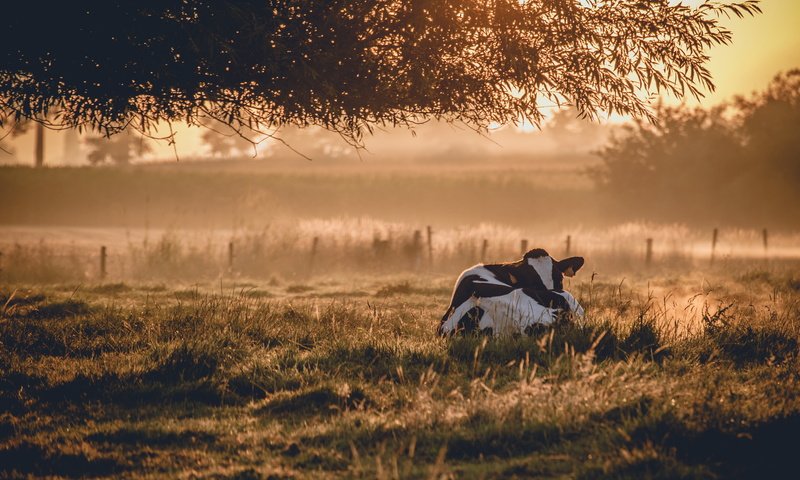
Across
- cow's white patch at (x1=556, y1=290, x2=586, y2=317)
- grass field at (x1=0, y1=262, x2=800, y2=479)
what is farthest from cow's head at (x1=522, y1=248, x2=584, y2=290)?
grass field at (x1=0, y1=262, x2=800, y2=479)

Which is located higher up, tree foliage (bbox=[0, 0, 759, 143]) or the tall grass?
tree foliage (bbox=[0, 0, 759, 143])

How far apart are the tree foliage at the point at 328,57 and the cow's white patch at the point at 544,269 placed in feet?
6.48

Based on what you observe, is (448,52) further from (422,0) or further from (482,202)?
(482,202)

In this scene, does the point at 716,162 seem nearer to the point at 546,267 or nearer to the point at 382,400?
the point at 546,267

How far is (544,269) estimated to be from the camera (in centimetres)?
952

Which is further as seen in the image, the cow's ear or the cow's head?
the cow's ear

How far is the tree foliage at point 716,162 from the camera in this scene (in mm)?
49500

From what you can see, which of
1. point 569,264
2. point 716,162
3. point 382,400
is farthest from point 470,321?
point 716,162

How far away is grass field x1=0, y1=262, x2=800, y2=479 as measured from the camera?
5.34 metres

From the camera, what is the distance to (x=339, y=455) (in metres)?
5.45

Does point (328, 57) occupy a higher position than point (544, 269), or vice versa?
point (328, 57)

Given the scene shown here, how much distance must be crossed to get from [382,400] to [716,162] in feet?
163

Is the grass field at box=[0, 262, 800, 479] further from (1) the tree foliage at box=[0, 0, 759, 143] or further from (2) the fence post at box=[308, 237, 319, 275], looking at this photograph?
(2) the fence post at box=[308, 237, 319, 275]

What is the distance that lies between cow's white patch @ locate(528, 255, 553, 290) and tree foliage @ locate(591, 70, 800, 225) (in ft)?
147
